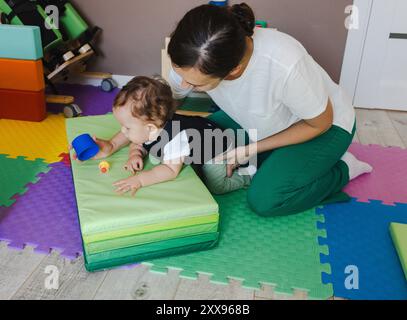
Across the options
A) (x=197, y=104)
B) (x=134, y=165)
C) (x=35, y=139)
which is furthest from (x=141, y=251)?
(x=197, y=104)

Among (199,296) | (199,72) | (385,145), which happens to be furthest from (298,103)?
(385,145)

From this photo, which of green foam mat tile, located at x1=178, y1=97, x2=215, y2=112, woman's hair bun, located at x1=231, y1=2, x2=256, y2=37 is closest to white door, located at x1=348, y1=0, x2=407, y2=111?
green foam mat tile, located at x1=178, y1=97, x2=215, y2=112

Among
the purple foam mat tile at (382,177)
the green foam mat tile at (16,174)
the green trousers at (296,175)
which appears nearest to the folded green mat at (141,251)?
the green trousers at (296,175)

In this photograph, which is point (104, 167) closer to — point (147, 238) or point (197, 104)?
point (147, 238)

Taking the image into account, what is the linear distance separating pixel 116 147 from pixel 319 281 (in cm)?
71

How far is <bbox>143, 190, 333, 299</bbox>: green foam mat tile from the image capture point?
104 centimetres

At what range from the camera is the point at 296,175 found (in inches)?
49.9

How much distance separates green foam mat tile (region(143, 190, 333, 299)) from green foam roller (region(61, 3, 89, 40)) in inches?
54.5

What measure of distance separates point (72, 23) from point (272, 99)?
1.41 meters

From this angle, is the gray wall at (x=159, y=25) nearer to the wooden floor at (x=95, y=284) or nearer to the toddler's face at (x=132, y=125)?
the toddler's face at (x=132, y=125)

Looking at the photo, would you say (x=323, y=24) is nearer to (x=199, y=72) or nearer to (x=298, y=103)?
(x=298, y=103)

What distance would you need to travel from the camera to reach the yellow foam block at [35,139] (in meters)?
1.60

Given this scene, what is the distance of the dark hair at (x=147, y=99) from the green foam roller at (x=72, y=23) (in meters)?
1.18

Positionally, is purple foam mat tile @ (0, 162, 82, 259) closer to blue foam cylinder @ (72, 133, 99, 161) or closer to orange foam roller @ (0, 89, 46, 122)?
blue foam cylinder @ (72, 133, 99, 161)
